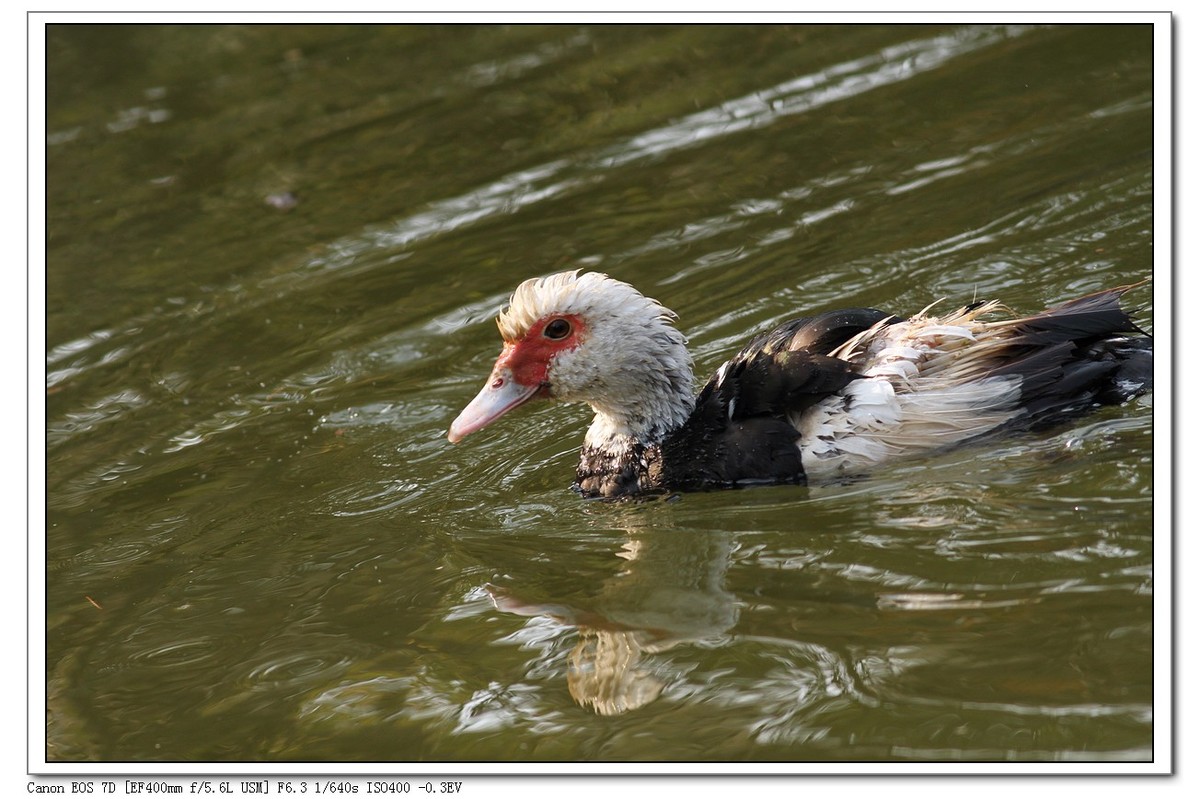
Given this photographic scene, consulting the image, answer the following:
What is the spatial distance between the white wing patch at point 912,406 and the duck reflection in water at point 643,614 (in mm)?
651

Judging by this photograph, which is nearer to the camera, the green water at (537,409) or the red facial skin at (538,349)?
the green water at (537,409)

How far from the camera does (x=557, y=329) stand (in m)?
6.40

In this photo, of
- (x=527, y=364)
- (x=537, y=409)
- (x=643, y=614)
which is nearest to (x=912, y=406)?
(x=643, y=614)

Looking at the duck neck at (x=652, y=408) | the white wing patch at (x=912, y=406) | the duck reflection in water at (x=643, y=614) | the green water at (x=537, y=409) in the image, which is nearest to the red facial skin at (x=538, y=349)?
the duck neck at (x=652, y=408)

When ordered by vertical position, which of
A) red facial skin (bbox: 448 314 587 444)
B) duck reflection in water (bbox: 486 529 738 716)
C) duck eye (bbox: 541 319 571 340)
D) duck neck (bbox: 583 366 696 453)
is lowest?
duck reflection in water (bbox: 486 529 738 716)

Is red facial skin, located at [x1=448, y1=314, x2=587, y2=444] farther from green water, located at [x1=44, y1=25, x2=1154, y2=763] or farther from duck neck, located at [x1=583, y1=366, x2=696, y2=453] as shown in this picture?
green water, located at [x1=44, y1=25, x2=1154, y2=763]

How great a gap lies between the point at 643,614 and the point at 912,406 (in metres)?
1.58

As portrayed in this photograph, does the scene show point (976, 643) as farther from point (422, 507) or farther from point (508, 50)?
point (508, 50)

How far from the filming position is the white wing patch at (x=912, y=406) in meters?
6.03

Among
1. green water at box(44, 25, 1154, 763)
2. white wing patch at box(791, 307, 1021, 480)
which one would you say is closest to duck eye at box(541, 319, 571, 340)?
green water at box(44, 25, 1154, 763)

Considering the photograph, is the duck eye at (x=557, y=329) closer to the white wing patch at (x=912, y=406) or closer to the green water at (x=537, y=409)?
the green water at (x=537, y=409)

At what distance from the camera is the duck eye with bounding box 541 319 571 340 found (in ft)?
20.9
